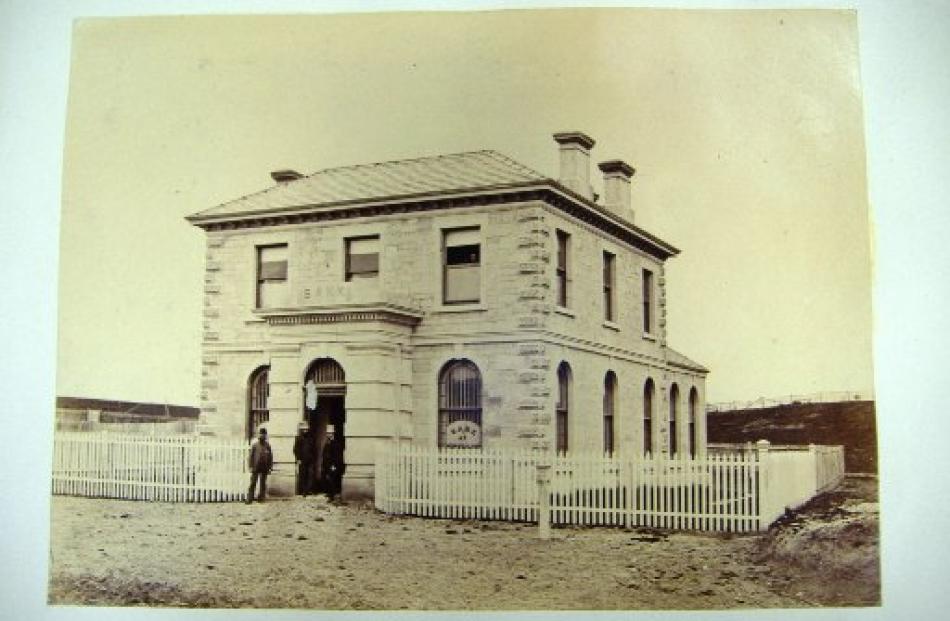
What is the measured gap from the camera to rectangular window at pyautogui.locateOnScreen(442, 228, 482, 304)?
6824 millimetres

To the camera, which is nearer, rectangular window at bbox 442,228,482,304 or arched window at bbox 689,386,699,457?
rectangular window at bbox 442,228,482,304

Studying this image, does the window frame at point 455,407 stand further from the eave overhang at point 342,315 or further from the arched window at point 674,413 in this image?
the arched window at point 674,413

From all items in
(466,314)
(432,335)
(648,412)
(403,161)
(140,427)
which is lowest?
(140,427)

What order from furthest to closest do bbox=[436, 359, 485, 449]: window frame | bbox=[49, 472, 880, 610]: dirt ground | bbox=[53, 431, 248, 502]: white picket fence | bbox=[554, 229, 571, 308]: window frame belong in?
bbox=[53, 431, 248, 502]: white picket fence → bbox=[554, 229, 571, 308]: window frame → bbox=[436, 359, 485, 449]: window frame → bbox=[49, 472, 880, 610]: dirt ground

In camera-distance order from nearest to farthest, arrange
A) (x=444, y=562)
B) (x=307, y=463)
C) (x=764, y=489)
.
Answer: (x=444, y=562)
(x=764, y=489)
(x=307, y=463)

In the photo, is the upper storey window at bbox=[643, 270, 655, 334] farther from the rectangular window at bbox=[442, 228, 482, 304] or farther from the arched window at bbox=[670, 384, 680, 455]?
the rectangular window at bbox=[442, 228, 482, 304]

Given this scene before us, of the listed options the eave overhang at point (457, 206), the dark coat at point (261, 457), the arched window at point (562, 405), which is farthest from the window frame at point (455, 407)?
the dark coat at point (261, 457)

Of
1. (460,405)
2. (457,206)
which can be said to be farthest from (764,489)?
(457,206)

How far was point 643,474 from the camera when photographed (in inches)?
269

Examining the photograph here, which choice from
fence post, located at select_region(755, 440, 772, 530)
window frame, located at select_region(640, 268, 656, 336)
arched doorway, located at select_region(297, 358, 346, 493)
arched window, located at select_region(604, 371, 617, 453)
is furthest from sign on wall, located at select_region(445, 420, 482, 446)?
fence post, located at select_region(755, 440, 772, 530)

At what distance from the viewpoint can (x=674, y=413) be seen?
7.03 metres

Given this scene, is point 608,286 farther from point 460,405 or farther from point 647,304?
point 460,405

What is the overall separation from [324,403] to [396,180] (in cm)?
157

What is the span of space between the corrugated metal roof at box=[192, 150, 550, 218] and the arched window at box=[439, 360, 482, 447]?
1.19 m
